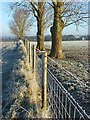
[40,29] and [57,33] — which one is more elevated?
[40,29]

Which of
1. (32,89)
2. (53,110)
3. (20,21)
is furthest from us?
(20,21)

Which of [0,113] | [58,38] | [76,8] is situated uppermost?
[76,8]

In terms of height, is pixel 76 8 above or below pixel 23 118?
above

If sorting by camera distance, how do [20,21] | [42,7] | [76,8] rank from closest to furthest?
[76,8] < [42,7] < [20,21]

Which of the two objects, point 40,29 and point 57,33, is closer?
point 57,33

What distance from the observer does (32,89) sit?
786cm

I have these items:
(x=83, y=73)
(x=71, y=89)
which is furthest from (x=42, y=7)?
(x=71, y=89)

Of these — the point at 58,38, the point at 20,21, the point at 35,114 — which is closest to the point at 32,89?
the point at 35,114

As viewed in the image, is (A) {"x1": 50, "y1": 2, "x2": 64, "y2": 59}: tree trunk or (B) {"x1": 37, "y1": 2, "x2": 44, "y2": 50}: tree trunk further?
(B) {"x1": 37, "y1": 2, "x2": 44, "y2": 50}: tree trunk

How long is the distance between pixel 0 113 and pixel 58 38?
12.2 m

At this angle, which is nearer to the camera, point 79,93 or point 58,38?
point 79,93

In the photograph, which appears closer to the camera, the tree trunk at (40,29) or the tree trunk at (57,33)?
the tree trunk at (57,33)

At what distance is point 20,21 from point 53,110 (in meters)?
53.5

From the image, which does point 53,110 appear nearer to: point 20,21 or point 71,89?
point 71,89
